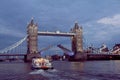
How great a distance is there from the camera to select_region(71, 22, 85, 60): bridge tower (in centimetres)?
15843

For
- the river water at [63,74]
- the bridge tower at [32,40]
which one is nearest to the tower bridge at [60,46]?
the bridge tower at [32,40]

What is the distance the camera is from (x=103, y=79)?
125 ft

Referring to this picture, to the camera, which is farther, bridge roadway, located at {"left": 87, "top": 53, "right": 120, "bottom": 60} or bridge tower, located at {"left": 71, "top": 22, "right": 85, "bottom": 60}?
bridge roadway, located at {"left": 87, "top": 53, "right": 120, "bottom": 60}

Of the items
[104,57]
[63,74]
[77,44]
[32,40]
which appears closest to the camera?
[63,74]

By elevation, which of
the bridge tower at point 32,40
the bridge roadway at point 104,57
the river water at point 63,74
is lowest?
the river water at point 63,74

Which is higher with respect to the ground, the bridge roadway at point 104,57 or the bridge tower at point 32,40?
the bridge tower at point 32,40

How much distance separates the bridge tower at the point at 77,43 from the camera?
158425 millimetres

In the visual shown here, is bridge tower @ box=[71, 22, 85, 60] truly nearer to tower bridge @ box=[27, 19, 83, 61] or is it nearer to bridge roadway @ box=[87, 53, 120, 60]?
tower bridge @ box=[27, 19, 83, 61]

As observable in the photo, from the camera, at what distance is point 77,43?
164m

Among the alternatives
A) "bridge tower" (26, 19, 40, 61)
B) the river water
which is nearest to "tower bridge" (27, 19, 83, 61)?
"bridge tower" (26, 19, 40, 61)

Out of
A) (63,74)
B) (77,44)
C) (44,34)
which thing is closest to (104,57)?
(77,44)

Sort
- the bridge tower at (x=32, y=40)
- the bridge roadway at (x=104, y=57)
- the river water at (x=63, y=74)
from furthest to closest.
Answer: the bridge roadway at (x=104, y=57) < the bridge tower at (x=32, y=40) < the river water at (x=63, y=74)

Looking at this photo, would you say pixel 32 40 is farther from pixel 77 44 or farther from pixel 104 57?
pixel 104 57

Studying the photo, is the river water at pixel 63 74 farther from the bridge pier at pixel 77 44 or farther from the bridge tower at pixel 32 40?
the bridge pier at pixel 77 44
